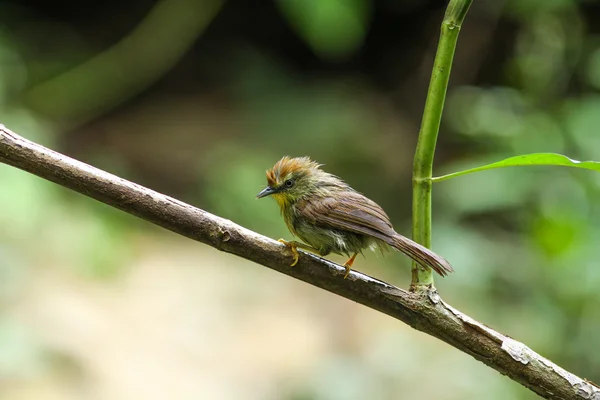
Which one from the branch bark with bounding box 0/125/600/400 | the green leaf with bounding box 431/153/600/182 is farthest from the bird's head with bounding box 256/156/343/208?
the green leaf with bounding box 431/153/600/182

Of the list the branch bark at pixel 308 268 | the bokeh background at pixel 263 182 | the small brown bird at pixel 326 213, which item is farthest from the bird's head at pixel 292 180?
the bokeh background at pixel 263 182

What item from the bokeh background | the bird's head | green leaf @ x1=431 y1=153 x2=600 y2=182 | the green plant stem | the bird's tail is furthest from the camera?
the bokeh background

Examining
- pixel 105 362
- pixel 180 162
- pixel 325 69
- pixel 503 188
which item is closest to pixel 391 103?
pixel 325 69

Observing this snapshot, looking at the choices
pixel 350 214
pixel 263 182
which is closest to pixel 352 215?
pixel 350 214

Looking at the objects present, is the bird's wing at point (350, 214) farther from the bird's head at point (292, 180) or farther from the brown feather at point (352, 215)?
the bird's head at point (292, 180)

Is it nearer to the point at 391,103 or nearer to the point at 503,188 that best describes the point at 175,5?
the point at 391,103

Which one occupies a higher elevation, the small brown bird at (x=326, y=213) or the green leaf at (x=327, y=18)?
the green leaf at (x=327, y=18)

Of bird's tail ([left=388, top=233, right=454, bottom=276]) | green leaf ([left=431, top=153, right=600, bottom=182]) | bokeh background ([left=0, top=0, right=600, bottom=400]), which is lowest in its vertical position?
bird's tail ([left=388, top=233, right=454, bottom=276])

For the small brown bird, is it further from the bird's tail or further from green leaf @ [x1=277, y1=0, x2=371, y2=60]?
green leaf @ [x1=277, y1=0, x2=371, y2=60]
